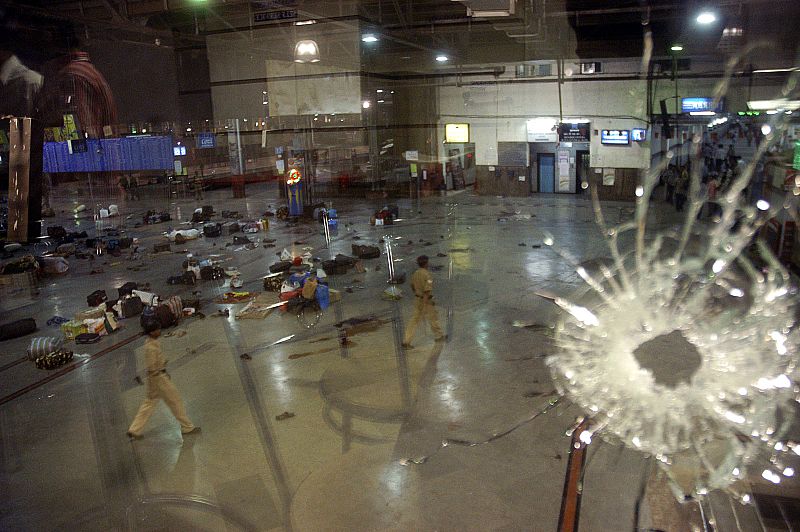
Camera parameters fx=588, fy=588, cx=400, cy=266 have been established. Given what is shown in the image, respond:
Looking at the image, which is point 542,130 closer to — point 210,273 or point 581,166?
point 581,166

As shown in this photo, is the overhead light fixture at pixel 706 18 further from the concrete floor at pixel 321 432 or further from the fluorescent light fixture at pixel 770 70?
the concrete floor at pixel 321 432

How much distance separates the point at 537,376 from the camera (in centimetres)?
755

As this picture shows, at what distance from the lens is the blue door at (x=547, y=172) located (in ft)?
81.3

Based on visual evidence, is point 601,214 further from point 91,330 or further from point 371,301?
point 91,330

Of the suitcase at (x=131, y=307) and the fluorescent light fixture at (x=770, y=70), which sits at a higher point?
the fluorescent light fixture at (x=770, y=70)

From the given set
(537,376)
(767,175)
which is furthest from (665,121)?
(537,376)

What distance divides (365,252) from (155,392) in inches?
342

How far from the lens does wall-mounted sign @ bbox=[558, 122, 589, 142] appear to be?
74.4ft

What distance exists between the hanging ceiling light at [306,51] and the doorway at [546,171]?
37.8 feet

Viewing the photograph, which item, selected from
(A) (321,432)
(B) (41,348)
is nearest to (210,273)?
(B) (41,348)

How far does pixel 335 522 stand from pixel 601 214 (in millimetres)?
17267

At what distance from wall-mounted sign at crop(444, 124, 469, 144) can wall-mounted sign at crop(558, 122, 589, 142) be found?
3.68 m

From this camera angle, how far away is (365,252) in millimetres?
14562

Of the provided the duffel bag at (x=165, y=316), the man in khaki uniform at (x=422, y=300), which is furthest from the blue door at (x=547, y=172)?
the duffel bag at (x=165, y=316)
